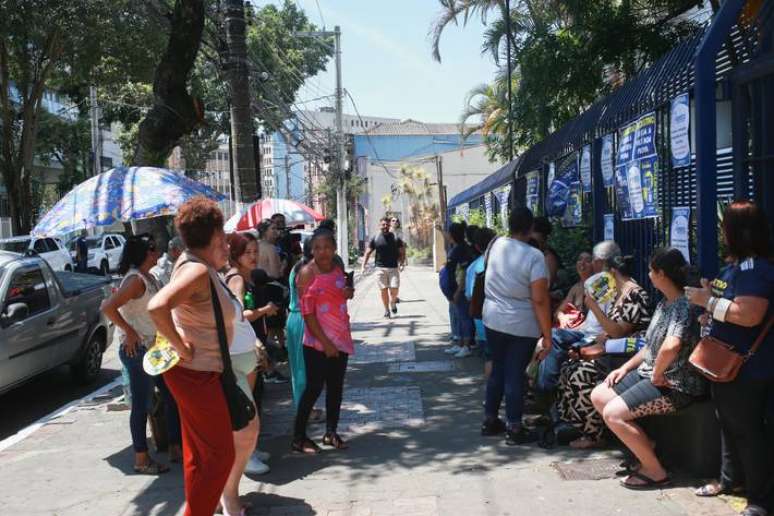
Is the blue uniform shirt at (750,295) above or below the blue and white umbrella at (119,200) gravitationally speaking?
below

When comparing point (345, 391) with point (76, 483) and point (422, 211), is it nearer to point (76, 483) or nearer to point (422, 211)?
point (76, 483)

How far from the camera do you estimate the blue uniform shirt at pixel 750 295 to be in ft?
12.4

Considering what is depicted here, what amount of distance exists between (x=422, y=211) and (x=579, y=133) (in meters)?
32.5

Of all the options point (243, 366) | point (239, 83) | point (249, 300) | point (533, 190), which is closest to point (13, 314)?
point (249, 300)

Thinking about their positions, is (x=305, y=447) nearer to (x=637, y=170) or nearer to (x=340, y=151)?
(x=637, y=170)

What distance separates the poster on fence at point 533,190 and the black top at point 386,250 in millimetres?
2838

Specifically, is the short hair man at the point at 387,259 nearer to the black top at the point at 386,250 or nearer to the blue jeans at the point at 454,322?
the black top at the point at 386,250

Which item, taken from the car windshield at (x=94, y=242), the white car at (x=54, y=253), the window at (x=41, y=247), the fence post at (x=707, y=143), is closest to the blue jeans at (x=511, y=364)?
the fence post at (x=707, y=143)

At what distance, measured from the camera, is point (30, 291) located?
7828 millimetres

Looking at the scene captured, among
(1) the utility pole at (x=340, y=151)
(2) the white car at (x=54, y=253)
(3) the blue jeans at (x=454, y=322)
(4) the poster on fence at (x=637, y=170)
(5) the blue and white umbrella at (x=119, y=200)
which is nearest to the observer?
(4) the poster on fence at (x=637, y=170)

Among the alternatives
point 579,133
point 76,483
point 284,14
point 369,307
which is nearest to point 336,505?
point 76,483

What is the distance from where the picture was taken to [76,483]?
5.22 meters

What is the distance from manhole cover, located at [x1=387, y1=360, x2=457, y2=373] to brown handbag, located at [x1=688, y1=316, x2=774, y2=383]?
463cm

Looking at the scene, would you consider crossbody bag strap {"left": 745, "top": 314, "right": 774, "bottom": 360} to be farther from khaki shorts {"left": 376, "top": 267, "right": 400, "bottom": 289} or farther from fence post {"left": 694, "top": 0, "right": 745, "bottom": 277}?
khaki shorts {"left": 376, "top": 267, "right": 400, "bottom": 289}
